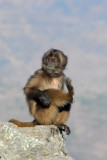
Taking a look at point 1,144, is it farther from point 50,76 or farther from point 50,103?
point 50,76

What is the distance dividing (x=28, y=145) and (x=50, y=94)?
9.79 feet

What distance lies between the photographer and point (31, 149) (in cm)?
716

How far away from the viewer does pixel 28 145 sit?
7.25 meters

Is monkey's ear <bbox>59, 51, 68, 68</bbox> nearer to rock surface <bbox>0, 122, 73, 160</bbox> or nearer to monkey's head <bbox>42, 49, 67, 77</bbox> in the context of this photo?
monkey's head <bbox>42, 49, 67, 77</bbox>

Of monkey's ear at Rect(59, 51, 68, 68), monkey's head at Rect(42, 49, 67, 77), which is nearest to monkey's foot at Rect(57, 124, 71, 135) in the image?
monkey's head at Rect(42, 49, 67, 77)

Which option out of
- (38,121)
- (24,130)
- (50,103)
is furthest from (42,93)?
(24,130)

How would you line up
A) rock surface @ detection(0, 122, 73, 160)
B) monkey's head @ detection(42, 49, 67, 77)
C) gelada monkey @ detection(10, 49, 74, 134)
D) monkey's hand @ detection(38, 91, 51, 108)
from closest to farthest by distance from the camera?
rock surface @ detection(0, 122, 73, 160) → monkey's hand @ detection(38, 91, 51, 108) → gelada monkey @ detection(10, 49, 74, 134) → monkey's head @ detection(42, 49, 67, 77)

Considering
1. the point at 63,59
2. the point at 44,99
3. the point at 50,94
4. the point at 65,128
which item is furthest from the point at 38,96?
the point at 63,59

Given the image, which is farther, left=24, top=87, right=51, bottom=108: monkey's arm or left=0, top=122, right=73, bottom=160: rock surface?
left=24, top=87, right=51, bottom=108: monkey's arm

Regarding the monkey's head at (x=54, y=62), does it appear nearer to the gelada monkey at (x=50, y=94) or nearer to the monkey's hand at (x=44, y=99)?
the gelada monkey at (x=50, y=94)

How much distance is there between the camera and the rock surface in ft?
22.7

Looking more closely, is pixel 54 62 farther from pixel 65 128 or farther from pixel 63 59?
pixel 65 128

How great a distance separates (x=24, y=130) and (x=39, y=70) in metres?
3.31

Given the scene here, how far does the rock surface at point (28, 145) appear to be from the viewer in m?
6.91
